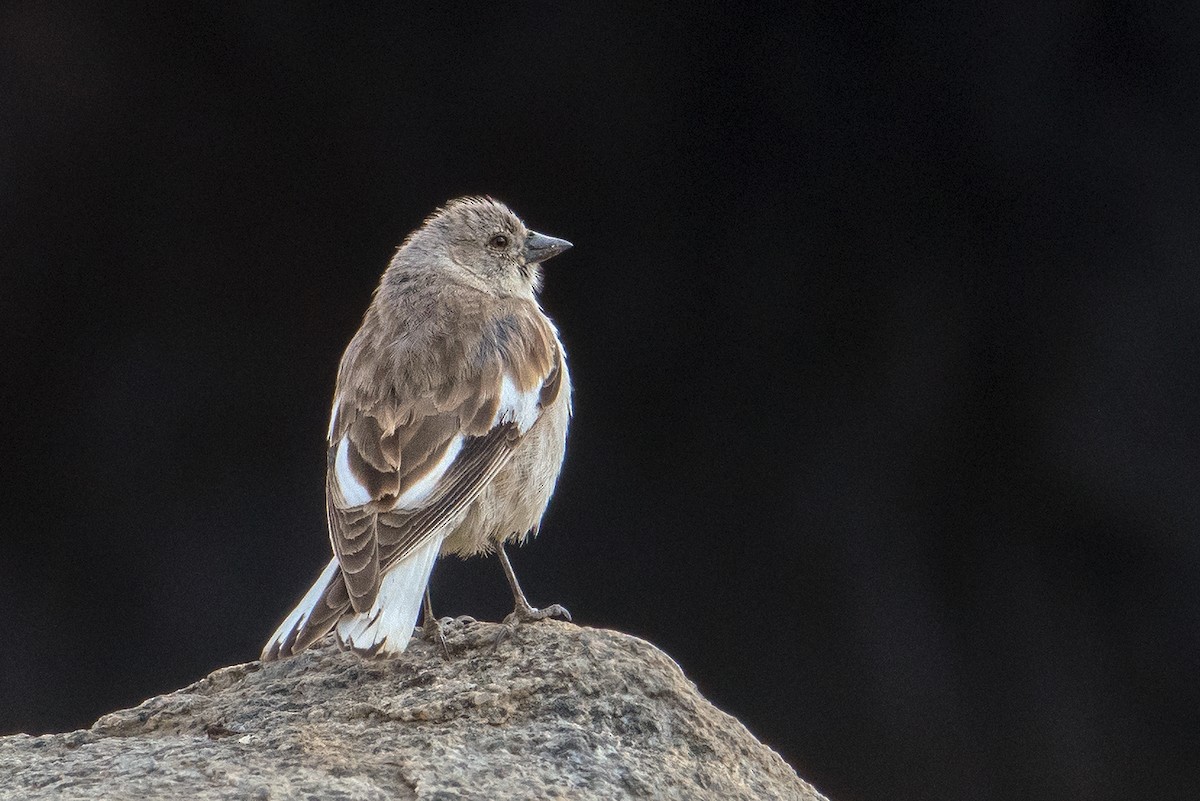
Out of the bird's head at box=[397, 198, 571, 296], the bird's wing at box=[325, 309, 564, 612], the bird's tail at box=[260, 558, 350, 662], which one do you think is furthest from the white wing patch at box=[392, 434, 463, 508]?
the bird's head at box=[397, 198, 571, 296]

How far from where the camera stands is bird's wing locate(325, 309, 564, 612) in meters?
2.96

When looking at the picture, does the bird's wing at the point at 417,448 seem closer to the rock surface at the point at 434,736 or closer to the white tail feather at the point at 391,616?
the white tail feather at the point at 391,616

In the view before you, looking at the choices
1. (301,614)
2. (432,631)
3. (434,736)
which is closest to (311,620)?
(301,614)

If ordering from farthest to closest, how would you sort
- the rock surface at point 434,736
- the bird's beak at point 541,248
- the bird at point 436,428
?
the bird's beak at point 541,248, the bird at point 436,428, the rock surface at point 434,736

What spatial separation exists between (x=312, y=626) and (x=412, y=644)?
50 centimetres

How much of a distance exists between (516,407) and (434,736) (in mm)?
999

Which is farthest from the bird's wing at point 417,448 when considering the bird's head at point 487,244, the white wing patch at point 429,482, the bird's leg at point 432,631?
the bird's head at point 487,244

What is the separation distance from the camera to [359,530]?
9.75 ft

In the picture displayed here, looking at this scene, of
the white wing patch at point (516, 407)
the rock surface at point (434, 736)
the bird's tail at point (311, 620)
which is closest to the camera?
the rock surface at point (434, 736)

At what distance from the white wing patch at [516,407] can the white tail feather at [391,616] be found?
20.2 inches

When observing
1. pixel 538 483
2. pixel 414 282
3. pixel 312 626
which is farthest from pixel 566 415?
pixel 312 626

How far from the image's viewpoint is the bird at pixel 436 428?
2.89 metres

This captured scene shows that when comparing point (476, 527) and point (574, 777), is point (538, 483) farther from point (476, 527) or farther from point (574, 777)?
point (574, 777)

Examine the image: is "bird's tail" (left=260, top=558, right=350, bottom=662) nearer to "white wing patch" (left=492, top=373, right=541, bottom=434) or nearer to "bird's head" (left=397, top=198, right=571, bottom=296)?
"white wing patch" (left=492, top=373, right=541, bottom=434)
